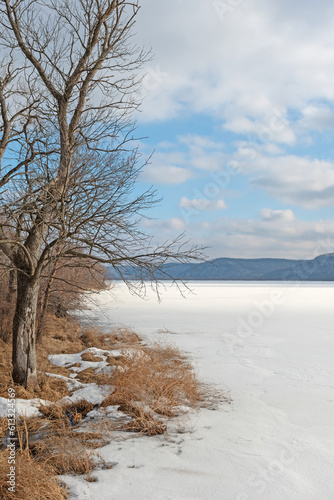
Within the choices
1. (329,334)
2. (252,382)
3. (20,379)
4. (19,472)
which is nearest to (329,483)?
(19,472)

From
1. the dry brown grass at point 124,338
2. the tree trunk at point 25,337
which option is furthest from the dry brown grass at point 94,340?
the tree trunk at point 25,337

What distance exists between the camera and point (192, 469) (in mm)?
4703

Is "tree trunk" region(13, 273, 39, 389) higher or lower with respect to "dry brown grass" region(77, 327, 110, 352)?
higher

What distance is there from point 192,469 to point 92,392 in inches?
139

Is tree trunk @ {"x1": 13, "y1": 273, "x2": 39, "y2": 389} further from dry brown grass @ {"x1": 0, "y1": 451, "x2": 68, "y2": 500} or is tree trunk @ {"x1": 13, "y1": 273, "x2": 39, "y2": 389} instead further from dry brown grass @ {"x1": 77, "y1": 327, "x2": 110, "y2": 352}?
dry brown grass @ {"x1": 77, "y1": 327, "x2": 110, "y2": 352}

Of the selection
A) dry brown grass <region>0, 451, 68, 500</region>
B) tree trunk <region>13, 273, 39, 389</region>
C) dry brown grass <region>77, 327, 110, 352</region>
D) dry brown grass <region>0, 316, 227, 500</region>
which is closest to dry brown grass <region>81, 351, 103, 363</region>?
dry brown grass <region>0, 316, 227, 500</region>

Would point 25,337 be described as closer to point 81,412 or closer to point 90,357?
point 81,412

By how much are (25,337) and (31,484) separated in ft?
12.2

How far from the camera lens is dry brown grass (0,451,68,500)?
395 cm

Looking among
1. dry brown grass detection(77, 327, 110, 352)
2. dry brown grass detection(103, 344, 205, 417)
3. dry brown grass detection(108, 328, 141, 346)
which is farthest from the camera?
dry brown grass detection(108, 328, 141, 346)

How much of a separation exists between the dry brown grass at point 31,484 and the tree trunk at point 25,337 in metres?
3.10

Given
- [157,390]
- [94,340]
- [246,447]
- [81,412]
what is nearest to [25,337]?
[81,412]

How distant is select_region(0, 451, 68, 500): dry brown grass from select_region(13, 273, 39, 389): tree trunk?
3.10 m

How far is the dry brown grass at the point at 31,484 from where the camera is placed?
395 cm
